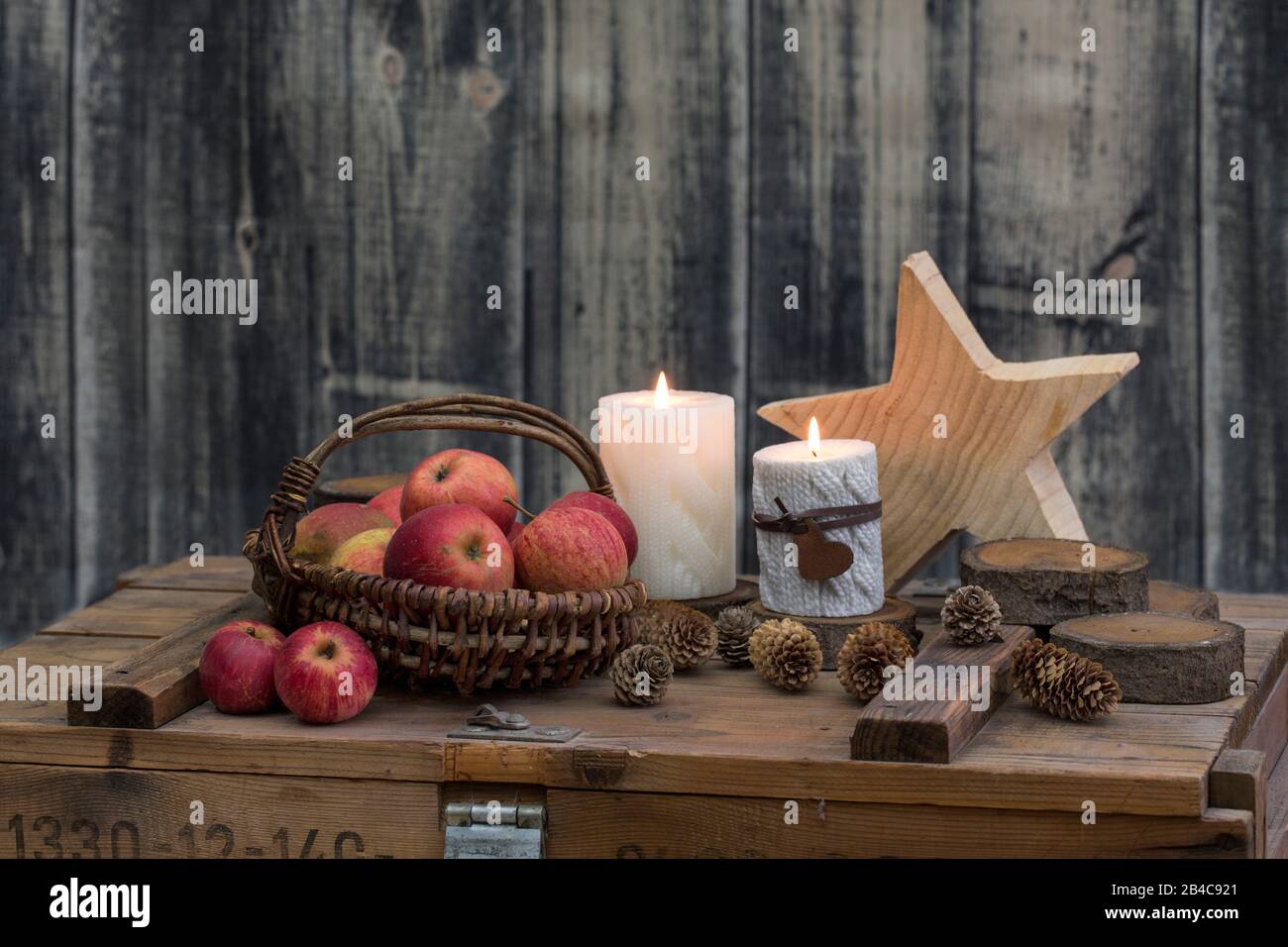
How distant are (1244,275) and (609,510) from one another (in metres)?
0.80

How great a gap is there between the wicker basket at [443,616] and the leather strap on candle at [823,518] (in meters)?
0.14

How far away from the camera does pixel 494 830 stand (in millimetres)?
1128

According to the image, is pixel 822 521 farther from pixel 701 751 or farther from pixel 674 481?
pixel 701 751

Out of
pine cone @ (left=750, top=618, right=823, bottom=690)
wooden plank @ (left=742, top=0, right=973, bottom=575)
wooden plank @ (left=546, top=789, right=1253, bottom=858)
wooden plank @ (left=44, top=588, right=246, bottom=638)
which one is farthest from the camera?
wooden plank @ (left=742, top=0, right=973, bottom=575)

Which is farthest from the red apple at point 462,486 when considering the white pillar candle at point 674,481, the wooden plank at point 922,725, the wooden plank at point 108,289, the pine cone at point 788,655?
the wooden plank at point 108,289

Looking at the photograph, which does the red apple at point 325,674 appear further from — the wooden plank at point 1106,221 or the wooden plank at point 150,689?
the wooden plank at point 1106,221

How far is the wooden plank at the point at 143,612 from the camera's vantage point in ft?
4.89

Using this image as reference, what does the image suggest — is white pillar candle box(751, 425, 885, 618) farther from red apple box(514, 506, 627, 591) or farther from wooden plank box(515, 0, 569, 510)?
wooden plank box(515, 0, 569, 510)

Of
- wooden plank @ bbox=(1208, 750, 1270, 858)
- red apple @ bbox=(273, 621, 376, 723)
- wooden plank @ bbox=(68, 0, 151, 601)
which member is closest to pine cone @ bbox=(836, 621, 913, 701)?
wooden plank @ bbox=(1208, 750, 1270, 858)

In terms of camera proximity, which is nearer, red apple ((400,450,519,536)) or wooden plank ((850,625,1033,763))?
wooden plank ((850,625,1033,763))

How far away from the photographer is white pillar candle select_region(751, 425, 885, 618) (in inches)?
51.7

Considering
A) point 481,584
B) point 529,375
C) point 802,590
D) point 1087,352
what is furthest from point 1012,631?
point 529,375

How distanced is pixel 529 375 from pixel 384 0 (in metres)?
0.44

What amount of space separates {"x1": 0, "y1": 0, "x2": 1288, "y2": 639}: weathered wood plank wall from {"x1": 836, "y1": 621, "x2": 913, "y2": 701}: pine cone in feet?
2.10
